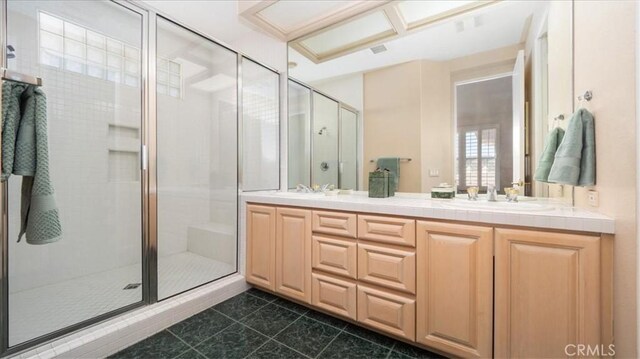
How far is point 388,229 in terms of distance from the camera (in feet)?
4.91

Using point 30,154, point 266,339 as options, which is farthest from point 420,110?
point 30,154

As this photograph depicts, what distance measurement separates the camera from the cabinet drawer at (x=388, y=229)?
4.68 feet

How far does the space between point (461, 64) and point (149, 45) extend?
2.23m

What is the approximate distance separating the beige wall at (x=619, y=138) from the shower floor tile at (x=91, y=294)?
2.44 metres

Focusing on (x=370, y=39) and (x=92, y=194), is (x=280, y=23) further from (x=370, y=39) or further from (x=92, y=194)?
(x=92, y=194)

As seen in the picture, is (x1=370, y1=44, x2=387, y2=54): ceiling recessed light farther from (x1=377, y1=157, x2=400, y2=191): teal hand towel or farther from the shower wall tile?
the shower wall tile

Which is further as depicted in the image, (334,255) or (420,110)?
(420,110)

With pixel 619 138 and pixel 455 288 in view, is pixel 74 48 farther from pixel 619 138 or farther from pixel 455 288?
pixel 619 138

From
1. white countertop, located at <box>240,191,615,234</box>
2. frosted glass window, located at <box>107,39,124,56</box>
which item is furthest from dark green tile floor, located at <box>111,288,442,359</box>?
frosted glass window, located at <box>107,39,124,56</box>

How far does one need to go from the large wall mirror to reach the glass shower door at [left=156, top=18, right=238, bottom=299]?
100 centimetres

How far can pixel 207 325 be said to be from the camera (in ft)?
5.67

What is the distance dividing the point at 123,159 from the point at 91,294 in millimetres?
1059

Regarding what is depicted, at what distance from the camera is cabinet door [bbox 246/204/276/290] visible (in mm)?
2055

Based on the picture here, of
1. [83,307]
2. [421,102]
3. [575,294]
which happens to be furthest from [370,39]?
[83,307]
